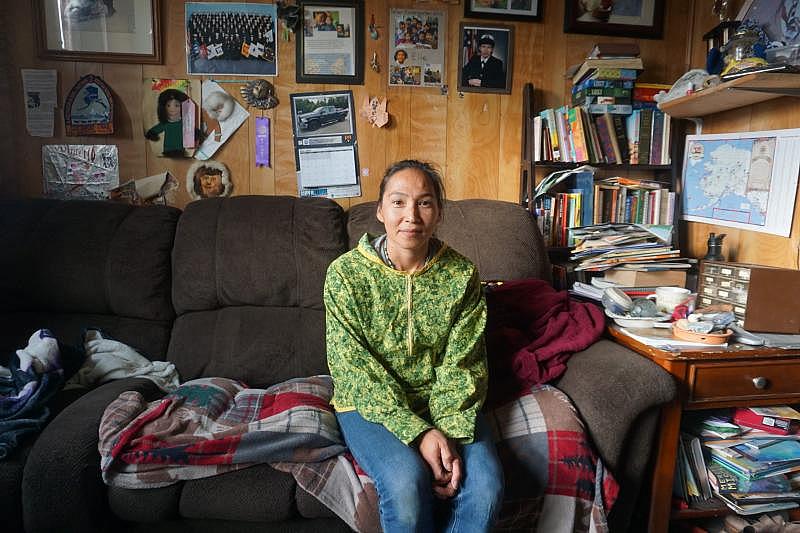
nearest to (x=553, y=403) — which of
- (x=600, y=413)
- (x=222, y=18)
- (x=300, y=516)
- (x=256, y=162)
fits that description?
(x=600, y=413)

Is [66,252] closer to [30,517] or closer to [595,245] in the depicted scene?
[30,517]

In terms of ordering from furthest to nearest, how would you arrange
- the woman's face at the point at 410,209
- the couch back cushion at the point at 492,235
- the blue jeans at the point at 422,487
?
the couch back cushion at the point at 492,235, the woman's face at the point at 410,209, the blue jeans at the point at 422,487

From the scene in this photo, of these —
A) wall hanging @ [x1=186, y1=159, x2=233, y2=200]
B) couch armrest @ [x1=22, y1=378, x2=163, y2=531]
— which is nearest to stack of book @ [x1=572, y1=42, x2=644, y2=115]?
wall hanging @ [x1=186, y1=159, x2=233, y2=200]

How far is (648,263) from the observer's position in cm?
182

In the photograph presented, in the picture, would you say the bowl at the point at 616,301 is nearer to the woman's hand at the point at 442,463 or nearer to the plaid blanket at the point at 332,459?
the plaid blanket at the point at 332,459

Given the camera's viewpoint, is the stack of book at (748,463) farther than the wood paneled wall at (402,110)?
No

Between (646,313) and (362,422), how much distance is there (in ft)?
3.10

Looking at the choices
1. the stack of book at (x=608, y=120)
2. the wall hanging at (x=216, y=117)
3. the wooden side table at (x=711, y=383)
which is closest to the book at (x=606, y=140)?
the stack of book at (x=608, y=120)

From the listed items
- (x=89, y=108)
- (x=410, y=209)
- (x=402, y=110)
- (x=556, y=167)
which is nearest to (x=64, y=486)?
(x=410, y=209)

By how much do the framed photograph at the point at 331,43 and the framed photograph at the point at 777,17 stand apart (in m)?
1.45

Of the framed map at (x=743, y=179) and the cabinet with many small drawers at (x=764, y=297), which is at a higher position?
the framed map at (x=743, y=179)

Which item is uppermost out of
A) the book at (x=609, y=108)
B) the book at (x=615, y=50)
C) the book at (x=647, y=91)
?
the book at (x=615, y=50)

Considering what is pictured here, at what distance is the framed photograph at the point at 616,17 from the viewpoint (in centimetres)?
209

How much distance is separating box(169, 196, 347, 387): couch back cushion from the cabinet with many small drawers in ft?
4.17
